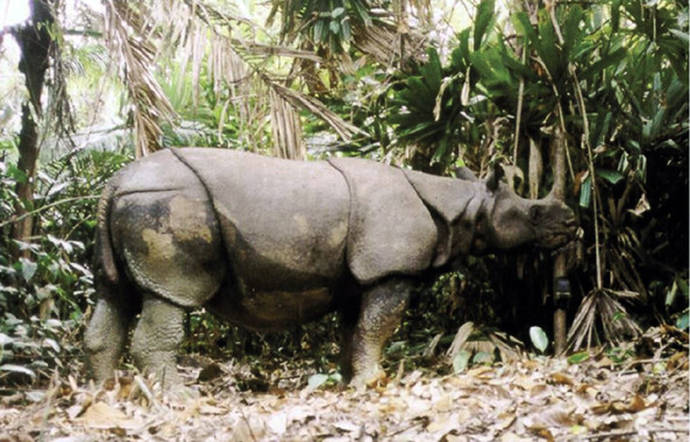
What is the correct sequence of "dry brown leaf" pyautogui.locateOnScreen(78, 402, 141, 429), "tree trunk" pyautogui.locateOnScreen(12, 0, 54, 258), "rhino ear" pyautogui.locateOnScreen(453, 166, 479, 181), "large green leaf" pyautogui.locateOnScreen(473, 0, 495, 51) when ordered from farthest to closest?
1. "tree trunk" pyautogui.locateOnScreen(12, 0, 54, 258)
2. "large green leaf" pyautogui.locateOnScreen(473, 0, 495, 51)
3. "rhino ear" pyautogui.locateOnScreen(453, 166, 479, 181)
4. "dry brown leaf" pyautogui.locateOnScreen(78, 402, 141, 429)

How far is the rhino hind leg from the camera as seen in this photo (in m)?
4.43

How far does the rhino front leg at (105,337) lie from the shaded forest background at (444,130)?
437 millimetres

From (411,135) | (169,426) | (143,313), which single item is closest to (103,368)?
(143,313)

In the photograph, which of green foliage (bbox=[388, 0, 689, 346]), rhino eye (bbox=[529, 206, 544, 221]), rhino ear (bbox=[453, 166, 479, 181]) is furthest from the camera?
green foliage (bbox=[388, 0, 689, 346])

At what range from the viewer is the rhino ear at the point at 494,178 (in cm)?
497

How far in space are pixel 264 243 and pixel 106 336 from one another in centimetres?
106

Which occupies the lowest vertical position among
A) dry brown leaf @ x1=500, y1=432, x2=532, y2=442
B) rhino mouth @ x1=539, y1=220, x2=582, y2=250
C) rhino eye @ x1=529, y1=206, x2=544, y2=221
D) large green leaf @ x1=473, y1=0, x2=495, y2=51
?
dry brown leaf @ x1=500, y1=432, x2=532, y2=442

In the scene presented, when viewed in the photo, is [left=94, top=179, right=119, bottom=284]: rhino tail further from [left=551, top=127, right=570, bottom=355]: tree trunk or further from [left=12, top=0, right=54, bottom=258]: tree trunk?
[left=551, top=127, right=570, bottom=355]: tree trunk

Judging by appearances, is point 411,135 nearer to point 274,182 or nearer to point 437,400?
point 274,182

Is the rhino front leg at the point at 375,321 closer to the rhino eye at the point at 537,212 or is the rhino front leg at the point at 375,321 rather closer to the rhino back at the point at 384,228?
the rhino back at the point at 384,228

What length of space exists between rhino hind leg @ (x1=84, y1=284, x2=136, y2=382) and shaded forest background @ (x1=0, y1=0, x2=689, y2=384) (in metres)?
0.44

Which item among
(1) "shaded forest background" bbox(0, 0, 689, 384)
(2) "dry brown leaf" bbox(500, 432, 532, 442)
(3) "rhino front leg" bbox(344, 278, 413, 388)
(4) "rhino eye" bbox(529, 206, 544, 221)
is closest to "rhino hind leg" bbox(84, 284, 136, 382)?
(1) "shaded forest background" bbox(0, 0, 689, 384)

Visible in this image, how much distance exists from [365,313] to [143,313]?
1274 millimetres

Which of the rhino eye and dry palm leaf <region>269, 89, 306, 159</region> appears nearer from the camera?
the rhino eye
